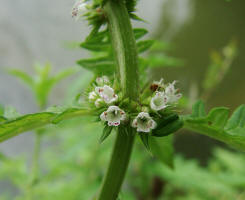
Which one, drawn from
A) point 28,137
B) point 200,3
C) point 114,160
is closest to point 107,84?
point 114,160

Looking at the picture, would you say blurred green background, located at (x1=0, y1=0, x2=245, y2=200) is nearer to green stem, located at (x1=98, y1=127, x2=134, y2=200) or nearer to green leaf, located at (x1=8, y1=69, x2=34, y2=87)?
green leaf, located at (x1=8, y1=69, x2=34, y2=87)

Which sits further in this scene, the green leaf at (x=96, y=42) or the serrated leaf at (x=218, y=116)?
the green leaf at (x=96, y=42)

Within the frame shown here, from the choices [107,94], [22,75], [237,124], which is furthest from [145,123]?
[22,75]

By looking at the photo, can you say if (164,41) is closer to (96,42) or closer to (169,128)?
(96,42)

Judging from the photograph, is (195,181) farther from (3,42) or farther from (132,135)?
(3,42)

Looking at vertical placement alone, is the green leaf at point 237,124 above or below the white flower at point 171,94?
below

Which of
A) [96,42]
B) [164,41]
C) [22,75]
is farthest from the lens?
[164,41]

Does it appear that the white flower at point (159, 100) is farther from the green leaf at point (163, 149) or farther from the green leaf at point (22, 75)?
the green leaf at point (22, 75)

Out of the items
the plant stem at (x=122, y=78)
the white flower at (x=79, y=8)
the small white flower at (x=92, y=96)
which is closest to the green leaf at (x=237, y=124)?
the plant stem at (x=122, y=78)
